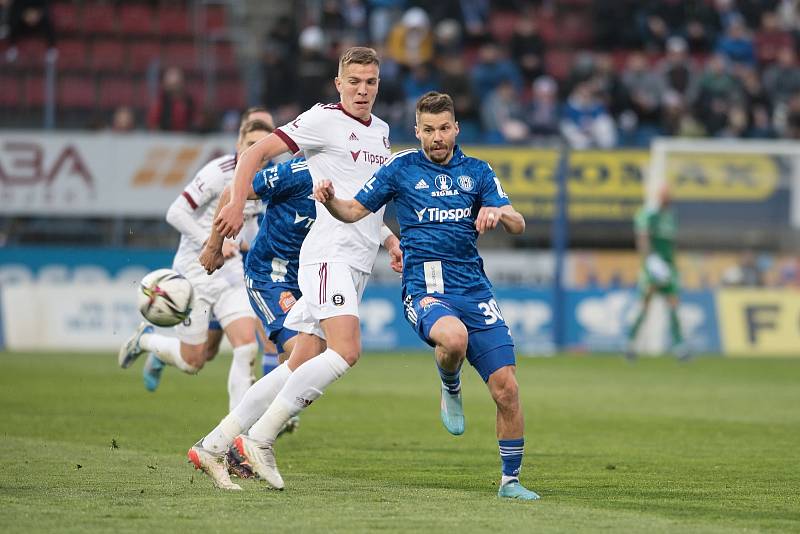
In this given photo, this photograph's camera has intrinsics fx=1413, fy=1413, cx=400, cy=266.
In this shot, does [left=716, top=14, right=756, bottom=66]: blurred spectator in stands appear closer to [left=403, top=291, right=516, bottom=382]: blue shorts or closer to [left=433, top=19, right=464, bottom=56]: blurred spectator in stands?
[left=433, top=19, right=464, bottom=56]: blurred spectator in stands

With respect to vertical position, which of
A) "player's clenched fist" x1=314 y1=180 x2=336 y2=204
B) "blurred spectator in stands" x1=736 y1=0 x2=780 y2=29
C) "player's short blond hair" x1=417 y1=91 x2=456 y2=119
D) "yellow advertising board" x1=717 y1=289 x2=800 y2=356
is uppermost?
"blurred spectator in stands" x1=736 y1=0 x2=780 y2=29

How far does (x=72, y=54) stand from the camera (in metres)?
23.1

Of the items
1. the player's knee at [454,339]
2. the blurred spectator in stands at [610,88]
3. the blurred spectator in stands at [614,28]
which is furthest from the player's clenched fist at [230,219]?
the blurred spectator in stands at [614,28]

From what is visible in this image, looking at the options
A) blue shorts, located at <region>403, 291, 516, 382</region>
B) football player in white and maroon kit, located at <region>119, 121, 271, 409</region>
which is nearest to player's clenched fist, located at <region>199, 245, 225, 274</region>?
blue shorts, located at <region>403, 291, 516, 382</region>

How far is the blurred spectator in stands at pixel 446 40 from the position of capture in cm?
2398

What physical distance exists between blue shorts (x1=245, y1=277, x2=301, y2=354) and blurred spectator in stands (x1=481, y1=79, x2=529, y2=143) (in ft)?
43.5

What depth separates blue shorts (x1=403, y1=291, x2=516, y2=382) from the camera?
7.81 m

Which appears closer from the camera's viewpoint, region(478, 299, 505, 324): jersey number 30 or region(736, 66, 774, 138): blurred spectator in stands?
region(478, 299, 505, 324): jersey number 30

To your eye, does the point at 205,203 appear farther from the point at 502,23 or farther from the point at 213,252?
the point at 502,23

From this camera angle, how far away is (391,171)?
801 centimetres

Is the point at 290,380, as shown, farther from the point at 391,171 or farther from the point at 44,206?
the point at 44,206

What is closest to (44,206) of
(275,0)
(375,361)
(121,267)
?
(121,267)

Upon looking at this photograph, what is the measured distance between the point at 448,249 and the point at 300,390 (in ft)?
3.77

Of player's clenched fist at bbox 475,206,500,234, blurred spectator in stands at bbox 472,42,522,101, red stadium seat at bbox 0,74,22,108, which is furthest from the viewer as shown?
blurred spectator in stands at bbox 472,42,522,101
